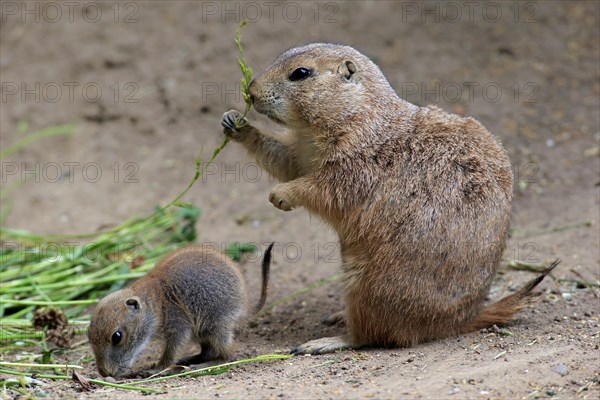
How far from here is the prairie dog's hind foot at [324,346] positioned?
5.86 m

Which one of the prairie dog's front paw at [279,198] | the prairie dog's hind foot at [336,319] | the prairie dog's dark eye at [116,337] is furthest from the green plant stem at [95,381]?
the prairie dog's hind foot at [336,319]

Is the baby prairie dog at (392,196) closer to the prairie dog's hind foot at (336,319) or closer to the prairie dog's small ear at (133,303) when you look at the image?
the prairie dog's hind foot at (336,319)

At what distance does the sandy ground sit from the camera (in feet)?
26.7

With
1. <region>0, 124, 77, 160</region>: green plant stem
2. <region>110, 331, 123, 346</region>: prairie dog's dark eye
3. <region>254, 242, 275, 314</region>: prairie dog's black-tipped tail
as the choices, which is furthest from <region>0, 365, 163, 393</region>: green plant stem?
<region>0, 124, 77, 160</region>: green plant stem

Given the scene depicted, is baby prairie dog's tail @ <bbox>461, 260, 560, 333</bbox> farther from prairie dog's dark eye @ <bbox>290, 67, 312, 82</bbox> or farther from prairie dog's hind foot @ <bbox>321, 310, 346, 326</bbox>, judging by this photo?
prairie dog's dark eye @ <bbox>290, 67, 312, 82</bbox>

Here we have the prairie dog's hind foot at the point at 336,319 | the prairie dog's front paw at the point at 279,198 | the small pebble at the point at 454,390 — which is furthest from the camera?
the prairie dog's hind foot at the point at 336,319

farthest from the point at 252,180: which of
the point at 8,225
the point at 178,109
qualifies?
the point at 8,225

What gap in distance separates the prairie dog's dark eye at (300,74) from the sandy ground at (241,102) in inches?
82.3

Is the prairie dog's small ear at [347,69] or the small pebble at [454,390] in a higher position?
the prairie dog's small ear at [347,69]

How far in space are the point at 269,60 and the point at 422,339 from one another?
555 centimetres

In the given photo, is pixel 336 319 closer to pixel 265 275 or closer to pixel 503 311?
pixel 265 275

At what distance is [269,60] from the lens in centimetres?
1040

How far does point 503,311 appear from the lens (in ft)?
19.3

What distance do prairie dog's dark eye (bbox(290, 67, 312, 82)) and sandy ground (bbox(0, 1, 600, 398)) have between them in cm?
209
